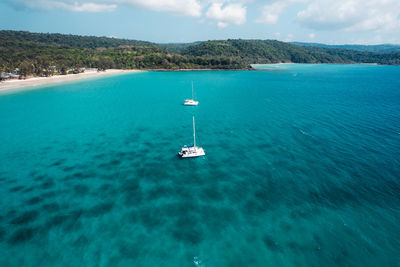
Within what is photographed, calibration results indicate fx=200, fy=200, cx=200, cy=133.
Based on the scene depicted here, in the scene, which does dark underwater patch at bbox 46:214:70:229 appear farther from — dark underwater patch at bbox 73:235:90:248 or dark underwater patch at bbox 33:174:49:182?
dark underwater patch at bbox 33:174:49:182

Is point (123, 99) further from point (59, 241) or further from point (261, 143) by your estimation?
point (59, 241)

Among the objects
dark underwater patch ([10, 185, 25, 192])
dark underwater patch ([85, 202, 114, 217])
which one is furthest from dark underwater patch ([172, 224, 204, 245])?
dark underwater patch ([10, 185, 25, 192])

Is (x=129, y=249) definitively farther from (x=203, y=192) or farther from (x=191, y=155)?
(x=191, y=155)

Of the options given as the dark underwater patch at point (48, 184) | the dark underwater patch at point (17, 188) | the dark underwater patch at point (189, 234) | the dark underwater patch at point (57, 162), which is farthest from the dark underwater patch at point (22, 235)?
the dark underwater patch at point (189, 234)

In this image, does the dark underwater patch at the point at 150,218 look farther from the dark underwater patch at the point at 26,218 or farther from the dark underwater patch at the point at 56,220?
the dark underwater patch at the point at 26,218

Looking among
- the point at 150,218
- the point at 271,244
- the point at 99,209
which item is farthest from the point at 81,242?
the point at 271,244

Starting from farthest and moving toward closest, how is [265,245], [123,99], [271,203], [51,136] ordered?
[123,99]
[51,136]
[271,203]
[265,245]

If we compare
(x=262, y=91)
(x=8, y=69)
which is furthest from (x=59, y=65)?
(x=262, y=91)
